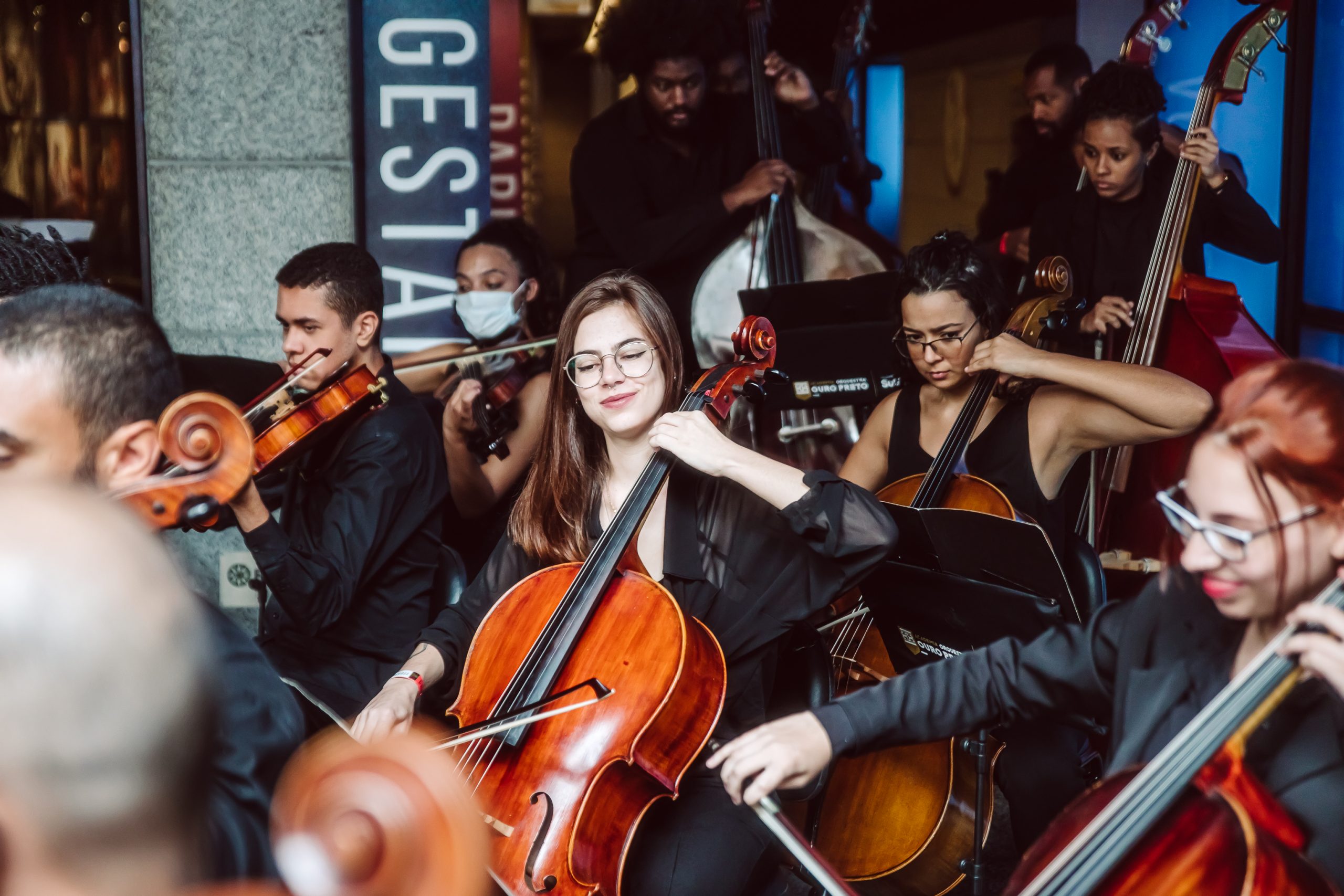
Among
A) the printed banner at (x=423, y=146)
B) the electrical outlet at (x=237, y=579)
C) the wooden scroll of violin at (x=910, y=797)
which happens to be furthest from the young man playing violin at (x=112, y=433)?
the electrical outlet at (x=237, y=579)

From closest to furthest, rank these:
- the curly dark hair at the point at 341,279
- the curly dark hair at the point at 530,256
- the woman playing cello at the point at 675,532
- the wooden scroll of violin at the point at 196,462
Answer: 1. the wooden scroll of violin at the point at 196,462
2. the woman playing cello at the point at 675,532
3. the curly dark hair at the point at 341,279
4. the curly dark hair at the point at 530,256

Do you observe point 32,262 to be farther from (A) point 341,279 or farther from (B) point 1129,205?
(B) point 1129,205

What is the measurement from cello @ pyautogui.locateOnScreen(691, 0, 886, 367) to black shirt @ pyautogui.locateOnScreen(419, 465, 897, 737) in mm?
1156

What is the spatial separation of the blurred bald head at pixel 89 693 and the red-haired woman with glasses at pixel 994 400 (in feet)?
6.03

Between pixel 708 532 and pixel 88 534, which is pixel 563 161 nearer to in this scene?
pixel 708 532

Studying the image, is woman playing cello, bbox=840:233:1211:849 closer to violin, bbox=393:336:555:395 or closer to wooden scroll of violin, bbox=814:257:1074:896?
wooden scroll of violin, bbox=814:257:1074:896

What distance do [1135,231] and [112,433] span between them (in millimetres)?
2565

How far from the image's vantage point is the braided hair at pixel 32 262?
218 centimetres

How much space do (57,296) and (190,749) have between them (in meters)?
0.90

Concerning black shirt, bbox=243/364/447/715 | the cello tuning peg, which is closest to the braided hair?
black shirt, bbox=243/364/447/715

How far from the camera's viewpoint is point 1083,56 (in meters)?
3.72

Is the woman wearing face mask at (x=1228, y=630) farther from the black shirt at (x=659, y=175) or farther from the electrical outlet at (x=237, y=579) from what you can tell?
the electrical outlet at (x=237, y=579)

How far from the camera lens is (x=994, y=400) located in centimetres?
235

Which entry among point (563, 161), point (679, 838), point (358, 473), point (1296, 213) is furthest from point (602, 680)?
point (563, 161)
